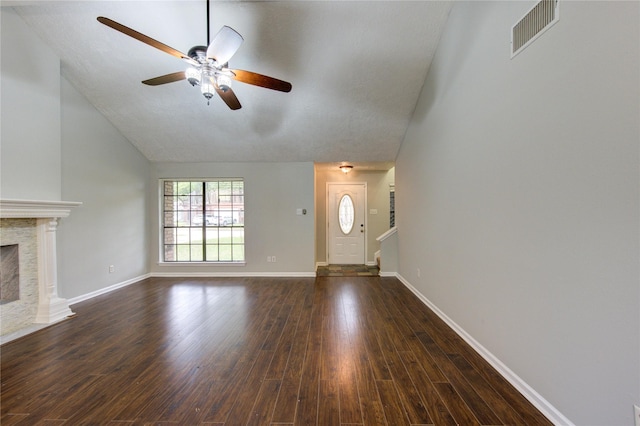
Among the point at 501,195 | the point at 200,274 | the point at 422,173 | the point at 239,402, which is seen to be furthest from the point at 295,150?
the point at 239,402

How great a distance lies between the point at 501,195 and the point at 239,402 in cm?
245

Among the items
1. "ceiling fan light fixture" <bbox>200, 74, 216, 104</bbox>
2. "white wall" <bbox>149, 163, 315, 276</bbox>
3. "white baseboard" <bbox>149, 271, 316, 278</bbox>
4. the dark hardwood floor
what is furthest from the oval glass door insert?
"ceiling fan light fixture" <bbox>200, 74, 216, 104</bbox>

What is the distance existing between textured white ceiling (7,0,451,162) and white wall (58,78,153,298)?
296 millimetres

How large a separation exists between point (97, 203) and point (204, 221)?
5.82 ft

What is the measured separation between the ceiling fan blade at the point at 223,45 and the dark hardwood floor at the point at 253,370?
258cm

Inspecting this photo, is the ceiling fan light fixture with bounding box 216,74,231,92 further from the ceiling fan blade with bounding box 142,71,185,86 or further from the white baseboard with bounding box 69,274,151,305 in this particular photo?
the white baseboard with bounding box 69,274,151,305

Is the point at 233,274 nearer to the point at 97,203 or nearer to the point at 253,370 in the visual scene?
the point at 97,203

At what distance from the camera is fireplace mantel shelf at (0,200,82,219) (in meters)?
2.54

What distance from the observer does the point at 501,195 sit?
1.97 metres

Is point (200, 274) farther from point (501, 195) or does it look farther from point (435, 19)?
point (435, 19)

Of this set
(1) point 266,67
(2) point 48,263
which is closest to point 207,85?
(1) point 266,67

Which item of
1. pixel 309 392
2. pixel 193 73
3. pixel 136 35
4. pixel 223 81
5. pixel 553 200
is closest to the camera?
pixel 553 200

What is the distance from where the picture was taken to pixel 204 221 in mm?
5355

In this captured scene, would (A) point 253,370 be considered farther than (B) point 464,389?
Yes
